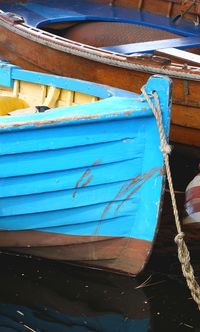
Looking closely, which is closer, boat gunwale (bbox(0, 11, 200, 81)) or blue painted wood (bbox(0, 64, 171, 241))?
blue painted wood (bbox(0, 64, 171, 241))

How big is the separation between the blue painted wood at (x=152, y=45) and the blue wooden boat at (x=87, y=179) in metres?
1.67

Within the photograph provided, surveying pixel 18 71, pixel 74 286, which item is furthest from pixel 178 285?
pixel 18 71

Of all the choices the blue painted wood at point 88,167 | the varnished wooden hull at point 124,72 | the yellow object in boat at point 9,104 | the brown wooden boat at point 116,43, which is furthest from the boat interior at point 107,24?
the blue painted wood at point 88,167

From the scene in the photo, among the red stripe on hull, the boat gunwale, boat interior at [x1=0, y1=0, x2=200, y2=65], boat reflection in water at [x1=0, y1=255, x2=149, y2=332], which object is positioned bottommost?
boat reflection in water at [x1=0, y1=255, x2=149, y2=332]

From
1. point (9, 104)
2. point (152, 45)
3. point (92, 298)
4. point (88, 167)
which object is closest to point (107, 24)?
point (152, 45)

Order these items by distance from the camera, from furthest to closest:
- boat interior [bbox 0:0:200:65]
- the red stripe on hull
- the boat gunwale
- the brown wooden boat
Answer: boat interior [bbox 0:0:200:65], the brown wooden boat, the boat gunwale, the red stripe on hull

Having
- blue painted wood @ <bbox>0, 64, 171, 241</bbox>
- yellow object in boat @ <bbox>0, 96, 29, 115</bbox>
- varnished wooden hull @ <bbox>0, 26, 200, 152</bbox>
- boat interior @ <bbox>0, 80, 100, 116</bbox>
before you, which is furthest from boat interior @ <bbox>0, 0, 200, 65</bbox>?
blue painted wood @ <bbox>0, 64, 171, 241</bbox>

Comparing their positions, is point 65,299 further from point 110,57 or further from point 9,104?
point 110,57

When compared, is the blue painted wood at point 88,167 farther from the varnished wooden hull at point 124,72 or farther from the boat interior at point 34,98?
the varnished wooden hull at point 124,72

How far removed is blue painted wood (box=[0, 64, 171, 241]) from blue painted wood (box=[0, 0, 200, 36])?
288 cm

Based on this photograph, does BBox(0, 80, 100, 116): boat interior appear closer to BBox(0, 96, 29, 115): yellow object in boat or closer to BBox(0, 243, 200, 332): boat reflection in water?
BBox(0, 96, 29, 115): yellow object in boat

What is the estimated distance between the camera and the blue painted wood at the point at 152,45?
24.3 feet

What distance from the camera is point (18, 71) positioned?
6465 mm

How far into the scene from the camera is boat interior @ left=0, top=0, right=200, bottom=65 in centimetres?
819
